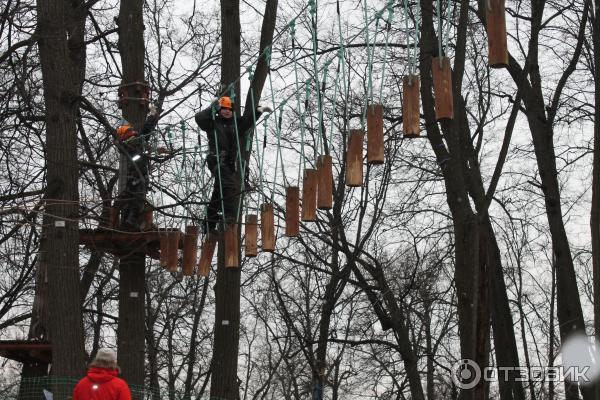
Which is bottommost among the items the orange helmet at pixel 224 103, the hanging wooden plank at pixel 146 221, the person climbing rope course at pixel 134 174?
the hanging wooden plank at pixel 146 221

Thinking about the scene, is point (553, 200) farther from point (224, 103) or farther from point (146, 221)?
point (146, 221)

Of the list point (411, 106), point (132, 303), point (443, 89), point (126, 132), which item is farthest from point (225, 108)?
point (443, 89)

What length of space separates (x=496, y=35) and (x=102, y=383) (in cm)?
350

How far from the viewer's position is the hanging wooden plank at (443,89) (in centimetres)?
639

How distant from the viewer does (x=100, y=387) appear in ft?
22.2

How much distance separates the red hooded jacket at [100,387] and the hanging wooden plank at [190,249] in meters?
3.53

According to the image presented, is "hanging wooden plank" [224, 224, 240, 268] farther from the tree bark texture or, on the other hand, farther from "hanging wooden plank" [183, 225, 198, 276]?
the tree bark texture

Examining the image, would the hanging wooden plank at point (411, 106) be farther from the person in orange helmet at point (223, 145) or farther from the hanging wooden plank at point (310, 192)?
the person in orange helmet at point (223, 145)

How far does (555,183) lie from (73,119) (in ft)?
25.7

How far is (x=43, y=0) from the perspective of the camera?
1081cm

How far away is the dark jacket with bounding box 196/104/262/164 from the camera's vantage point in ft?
33.9

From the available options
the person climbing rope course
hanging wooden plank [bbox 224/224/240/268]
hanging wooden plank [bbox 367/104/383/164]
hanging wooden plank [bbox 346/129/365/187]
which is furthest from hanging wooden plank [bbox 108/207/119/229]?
hanging wooden plank [bbox 367/104/383/164]

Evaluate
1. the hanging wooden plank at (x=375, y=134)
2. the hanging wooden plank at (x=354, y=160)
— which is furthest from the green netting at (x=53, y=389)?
the hanging wooden plank at (x=375, y=134)

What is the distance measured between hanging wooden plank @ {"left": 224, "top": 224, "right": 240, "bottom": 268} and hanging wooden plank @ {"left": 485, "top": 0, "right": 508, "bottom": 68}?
414 cm
